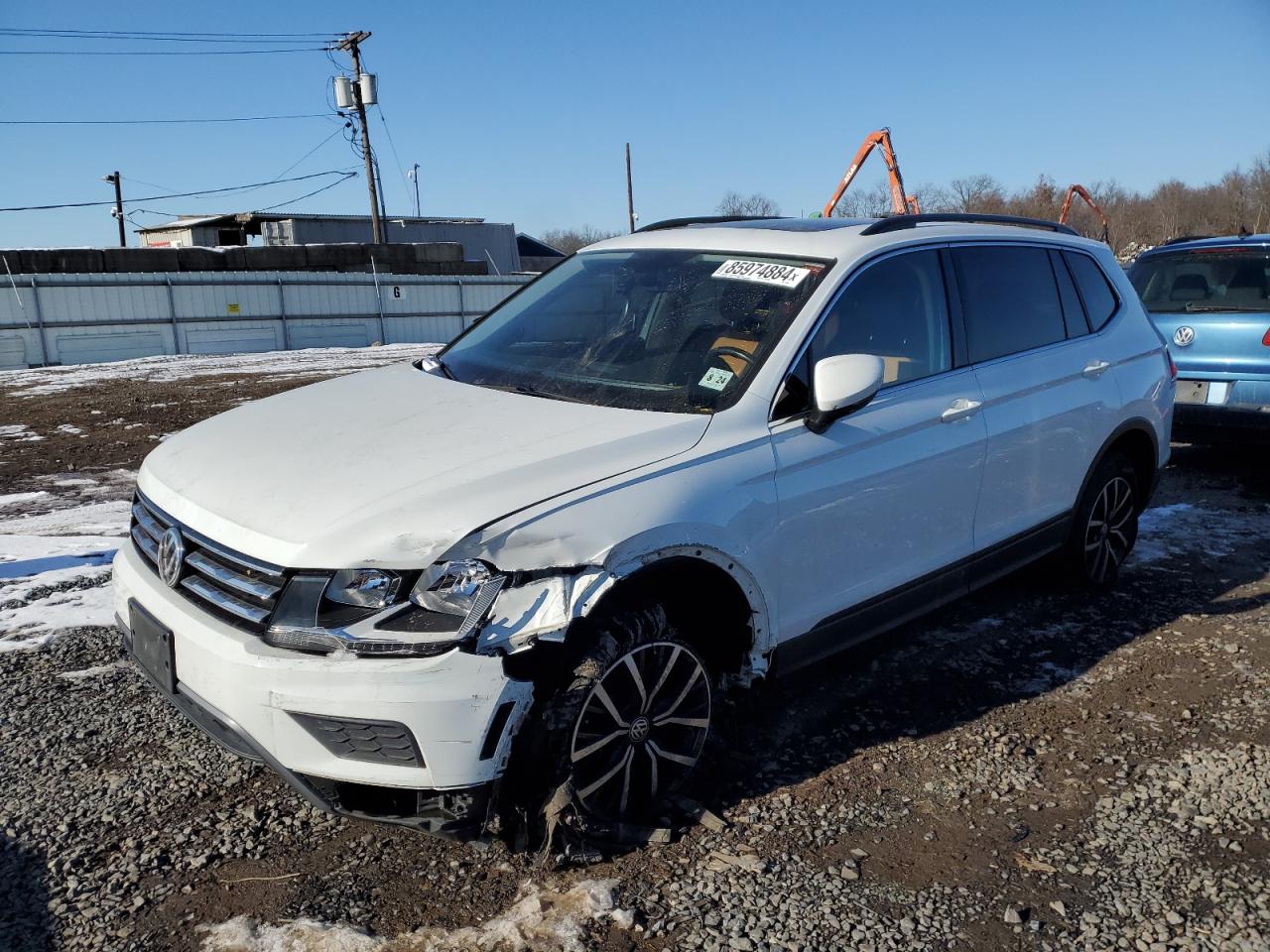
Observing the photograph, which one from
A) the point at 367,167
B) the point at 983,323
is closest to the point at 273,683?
the point at 983,323

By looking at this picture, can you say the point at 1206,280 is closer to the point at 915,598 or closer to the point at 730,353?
the point at 915,598

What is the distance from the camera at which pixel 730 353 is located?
3422 millimetres

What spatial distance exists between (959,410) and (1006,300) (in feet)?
2.70

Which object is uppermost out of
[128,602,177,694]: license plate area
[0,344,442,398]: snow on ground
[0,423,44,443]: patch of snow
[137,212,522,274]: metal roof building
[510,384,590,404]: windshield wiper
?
[137,212,522,274]: metal roof building

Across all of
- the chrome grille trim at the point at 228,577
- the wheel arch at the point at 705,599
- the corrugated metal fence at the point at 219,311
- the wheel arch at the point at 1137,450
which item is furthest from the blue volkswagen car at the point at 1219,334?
the corrugated metal fence at the point at 219,311

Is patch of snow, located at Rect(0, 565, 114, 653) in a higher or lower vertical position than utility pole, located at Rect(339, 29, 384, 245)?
lower

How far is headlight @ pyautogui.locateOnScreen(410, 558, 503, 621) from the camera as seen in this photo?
2545 millimetres

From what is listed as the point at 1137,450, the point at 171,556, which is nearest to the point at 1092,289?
the point at 1137,450

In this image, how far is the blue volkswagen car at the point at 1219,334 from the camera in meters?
7.07

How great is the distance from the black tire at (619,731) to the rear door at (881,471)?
0.44m

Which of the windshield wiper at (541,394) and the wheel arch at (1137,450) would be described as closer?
the windshield wiper at (541,394)

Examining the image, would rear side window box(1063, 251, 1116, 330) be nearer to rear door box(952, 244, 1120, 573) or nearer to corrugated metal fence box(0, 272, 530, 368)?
rear door box(952, 244, 1120, 573)

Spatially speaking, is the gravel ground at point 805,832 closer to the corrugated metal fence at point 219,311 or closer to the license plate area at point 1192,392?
the license plate area at point 1192,392

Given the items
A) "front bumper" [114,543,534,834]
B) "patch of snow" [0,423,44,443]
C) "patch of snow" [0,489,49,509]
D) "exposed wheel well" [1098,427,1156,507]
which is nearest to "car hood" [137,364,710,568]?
"front bumper" [114,543,534,834]
